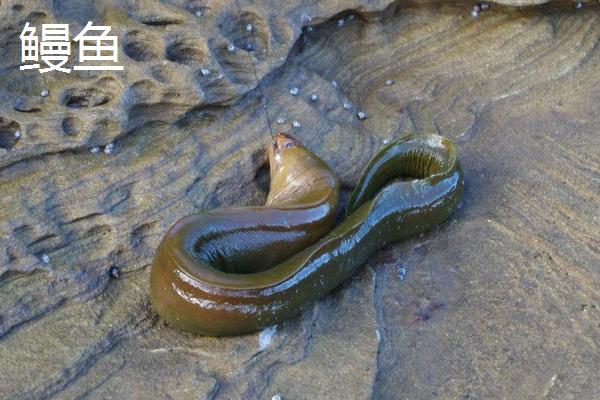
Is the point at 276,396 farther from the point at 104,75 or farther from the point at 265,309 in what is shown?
the point at 104,75

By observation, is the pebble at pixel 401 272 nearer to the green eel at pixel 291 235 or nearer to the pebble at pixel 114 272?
the green eel at pixel 291 235

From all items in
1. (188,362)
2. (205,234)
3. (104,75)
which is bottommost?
(188,362)

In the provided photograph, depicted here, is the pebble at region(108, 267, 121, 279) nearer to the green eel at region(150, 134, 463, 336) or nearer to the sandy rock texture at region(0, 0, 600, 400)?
the sandy rock texture at region(0, 0, 600, 400)

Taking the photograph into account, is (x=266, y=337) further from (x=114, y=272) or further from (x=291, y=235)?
(x=114, y=272)

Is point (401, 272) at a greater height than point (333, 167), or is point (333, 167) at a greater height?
point (333, 167)

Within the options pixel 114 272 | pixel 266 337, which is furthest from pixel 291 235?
pixel 114 272

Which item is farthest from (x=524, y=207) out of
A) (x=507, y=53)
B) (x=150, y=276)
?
(x=150, y=276)
